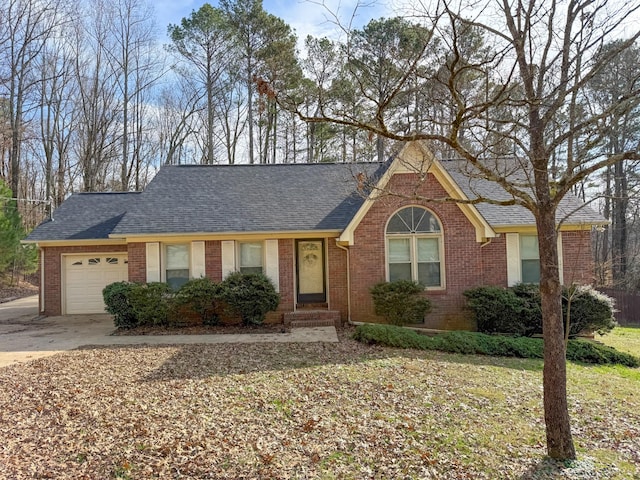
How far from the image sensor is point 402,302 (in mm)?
10484

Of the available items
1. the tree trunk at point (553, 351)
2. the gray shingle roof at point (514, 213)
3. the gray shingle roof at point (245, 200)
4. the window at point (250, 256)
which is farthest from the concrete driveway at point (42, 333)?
the gray shingle roof at point (514, 213)

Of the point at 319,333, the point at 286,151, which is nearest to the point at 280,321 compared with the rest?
the point at 319,333

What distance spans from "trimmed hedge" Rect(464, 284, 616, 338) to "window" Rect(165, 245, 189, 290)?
321 inches

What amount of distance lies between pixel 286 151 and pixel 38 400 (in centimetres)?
2386

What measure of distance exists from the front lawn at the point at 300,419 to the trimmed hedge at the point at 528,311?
2609mm

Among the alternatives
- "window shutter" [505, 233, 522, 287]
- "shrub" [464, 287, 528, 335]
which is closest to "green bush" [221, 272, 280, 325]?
"shrub" [464, 287, 528, 335]

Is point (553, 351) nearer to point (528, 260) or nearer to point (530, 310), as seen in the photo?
point (530, 310)

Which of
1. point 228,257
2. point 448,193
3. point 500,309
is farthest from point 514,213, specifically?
point 228,257

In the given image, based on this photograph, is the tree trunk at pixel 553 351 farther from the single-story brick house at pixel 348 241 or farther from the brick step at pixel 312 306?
the brick step at pixel 312 306

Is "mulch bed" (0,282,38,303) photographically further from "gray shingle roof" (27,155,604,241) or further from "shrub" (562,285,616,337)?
"shrub" (562,285,616,337)

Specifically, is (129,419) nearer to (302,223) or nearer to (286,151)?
(302,223)

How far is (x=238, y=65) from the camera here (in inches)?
995

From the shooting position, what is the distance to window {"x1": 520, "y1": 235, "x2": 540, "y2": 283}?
38.6ft

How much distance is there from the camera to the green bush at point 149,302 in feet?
36.0
